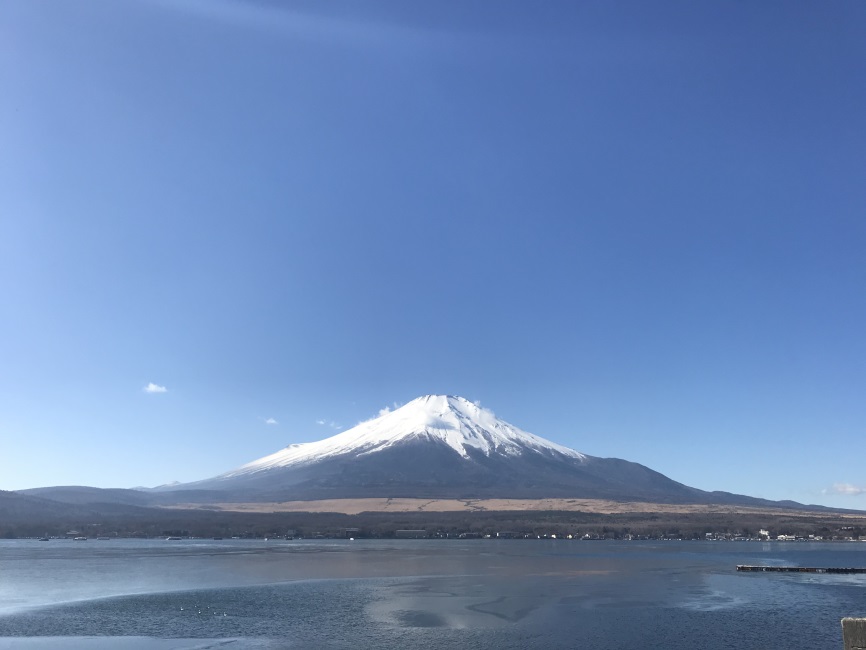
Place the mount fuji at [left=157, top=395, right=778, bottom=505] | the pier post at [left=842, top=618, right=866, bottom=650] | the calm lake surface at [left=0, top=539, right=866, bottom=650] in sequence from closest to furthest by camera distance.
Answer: the pier post at [left=842, top=618, right=866, bottom=650]
the calm lake surface at [left=0, top=539, right=866, bottom=650]
the mount fuji at [left=157, top=395, right=778, bottom=505]

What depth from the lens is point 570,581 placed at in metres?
40.4

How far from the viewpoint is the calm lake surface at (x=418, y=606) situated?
75.3 feet

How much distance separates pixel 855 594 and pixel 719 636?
616 inches

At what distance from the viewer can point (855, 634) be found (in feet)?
22.0

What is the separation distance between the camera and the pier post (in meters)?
6.65

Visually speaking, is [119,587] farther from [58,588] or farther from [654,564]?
[654,564]

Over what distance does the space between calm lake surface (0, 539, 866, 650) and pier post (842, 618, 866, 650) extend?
16.4 m

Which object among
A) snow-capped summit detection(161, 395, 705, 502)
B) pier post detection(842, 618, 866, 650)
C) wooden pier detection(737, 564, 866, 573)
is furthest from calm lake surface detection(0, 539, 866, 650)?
snow-capped summit detection(161, 395, 705, 502)

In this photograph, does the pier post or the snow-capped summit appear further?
the snow-capped summit

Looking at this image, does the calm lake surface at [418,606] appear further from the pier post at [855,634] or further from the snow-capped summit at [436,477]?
the snow-capped summit at [436,477]

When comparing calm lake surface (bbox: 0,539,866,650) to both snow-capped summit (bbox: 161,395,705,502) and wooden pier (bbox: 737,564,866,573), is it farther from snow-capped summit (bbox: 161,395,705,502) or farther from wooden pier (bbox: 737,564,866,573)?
snow-capped summit (bbox: 161,395,705,502)

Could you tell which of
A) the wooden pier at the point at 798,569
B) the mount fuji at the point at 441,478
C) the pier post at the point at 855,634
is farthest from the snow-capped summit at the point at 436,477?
the pier post at the point at 855,634

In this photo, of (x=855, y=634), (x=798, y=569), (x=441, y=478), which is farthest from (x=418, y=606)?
(x=441, y=478)

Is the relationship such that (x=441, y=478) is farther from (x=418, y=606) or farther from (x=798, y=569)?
(x=418, y=606)
